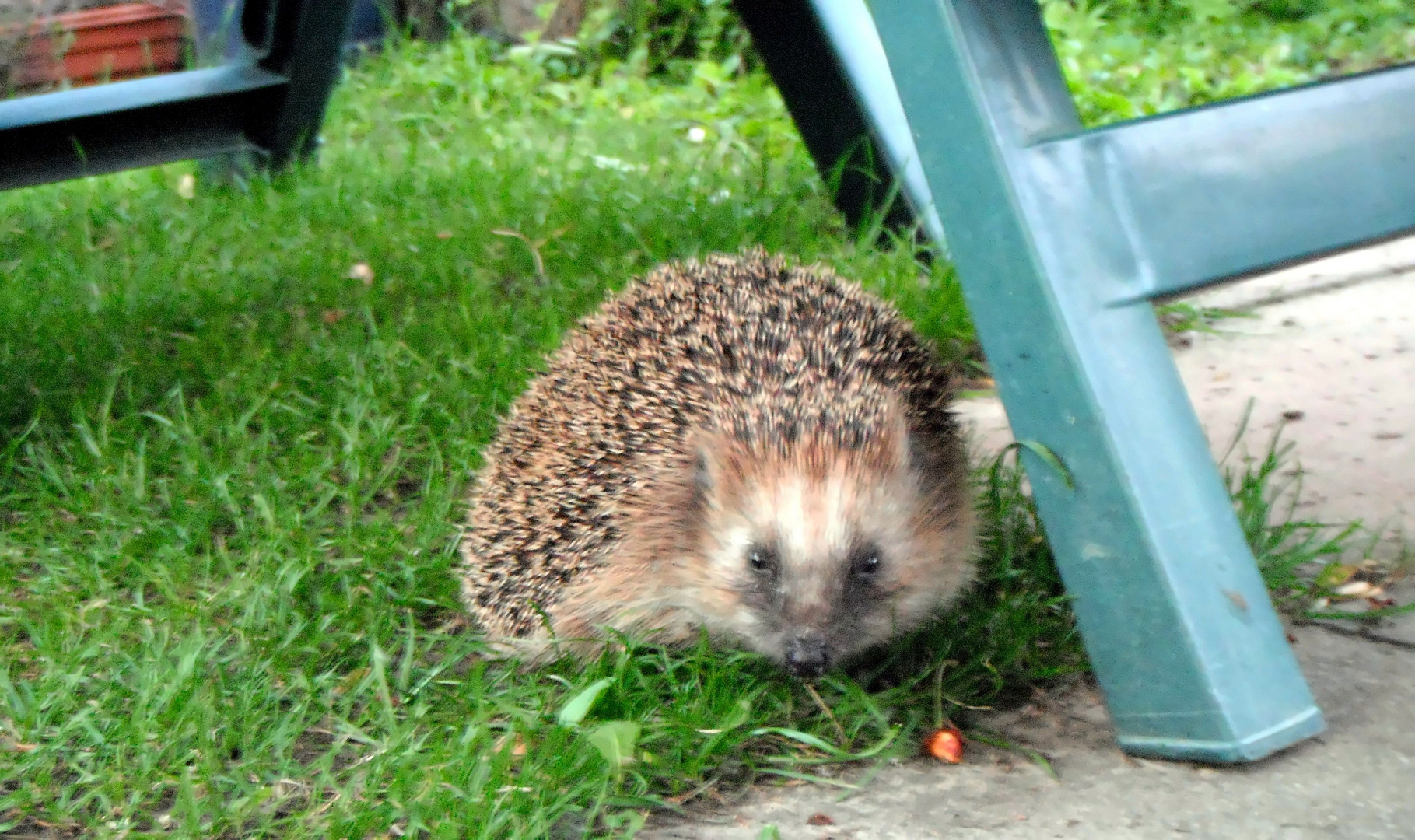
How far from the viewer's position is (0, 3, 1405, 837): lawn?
1.82 m

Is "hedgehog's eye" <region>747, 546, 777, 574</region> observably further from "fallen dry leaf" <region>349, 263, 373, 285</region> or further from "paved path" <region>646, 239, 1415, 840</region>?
"fallen dry leaf" <region>349, 263, 373, 285</region>

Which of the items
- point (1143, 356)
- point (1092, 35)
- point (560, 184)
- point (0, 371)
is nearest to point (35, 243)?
point (0, 371)

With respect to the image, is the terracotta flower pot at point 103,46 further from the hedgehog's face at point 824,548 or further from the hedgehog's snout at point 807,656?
the hedgehog's snout at point 807,656

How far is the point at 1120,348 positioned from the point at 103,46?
14.2 feet

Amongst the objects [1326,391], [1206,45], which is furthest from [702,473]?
[1206,45]

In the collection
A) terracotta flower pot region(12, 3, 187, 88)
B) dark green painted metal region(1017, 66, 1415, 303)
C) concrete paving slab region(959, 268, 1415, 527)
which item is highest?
dark green painted metal region(1017, 66, 1415, 303)

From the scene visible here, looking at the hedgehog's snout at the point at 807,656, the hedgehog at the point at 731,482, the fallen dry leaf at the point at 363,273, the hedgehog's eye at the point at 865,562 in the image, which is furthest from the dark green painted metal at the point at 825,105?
the hedgehog's snout at the point at 807,656

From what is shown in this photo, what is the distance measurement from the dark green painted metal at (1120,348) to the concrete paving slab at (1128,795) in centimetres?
6

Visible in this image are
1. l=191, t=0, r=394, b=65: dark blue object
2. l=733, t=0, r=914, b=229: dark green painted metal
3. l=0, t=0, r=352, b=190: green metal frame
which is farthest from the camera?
l=191, t=0, r=394, b=65: dark blue object

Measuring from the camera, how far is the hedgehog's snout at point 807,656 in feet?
6.42

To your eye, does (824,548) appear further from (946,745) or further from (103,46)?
(103,46)

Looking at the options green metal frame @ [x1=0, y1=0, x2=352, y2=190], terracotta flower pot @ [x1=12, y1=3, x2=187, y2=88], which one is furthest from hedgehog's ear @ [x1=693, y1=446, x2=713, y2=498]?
terracotta flower pot @ [x1=12, y1=3, x2=187, y2=88]

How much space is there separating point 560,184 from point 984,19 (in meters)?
2.63

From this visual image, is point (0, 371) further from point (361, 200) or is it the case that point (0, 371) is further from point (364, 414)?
point (361, 200)
